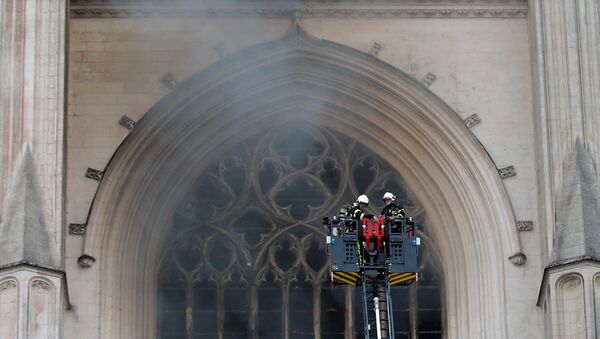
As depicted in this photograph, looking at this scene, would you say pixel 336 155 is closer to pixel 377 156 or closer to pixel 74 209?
pixel 377 156

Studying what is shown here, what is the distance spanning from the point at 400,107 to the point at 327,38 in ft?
4.38

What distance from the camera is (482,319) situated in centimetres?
3475

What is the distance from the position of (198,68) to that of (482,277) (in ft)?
15.2

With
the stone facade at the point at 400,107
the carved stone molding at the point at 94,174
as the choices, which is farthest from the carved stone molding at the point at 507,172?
the carved stone molding at the point at 94,174

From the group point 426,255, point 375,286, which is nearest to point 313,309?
point 426,255

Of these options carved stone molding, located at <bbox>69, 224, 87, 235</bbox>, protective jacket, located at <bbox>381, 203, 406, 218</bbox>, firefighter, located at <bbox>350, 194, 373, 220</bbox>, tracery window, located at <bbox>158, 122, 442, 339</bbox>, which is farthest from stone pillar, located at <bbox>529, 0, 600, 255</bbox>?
carved stone molding, located at <bbox>69, 224, 87, 235</bbox>

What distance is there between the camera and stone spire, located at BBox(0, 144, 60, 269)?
32.5 metres

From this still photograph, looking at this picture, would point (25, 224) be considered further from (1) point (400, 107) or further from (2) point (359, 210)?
(1) point (400, 107)

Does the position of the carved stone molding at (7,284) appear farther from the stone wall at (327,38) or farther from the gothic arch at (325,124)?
the stone wall at (327,38)

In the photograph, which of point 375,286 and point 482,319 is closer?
point 375,286

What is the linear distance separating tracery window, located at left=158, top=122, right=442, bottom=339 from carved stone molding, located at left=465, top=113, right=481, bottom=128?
127cm

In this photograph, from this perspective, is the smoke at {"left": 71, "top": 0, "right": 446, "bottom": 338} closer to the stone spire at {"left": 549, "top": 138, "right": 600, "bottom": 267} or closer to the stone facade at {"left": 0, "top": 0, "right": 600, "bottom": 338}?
the stone facade at {"left": 0, "top": 0, "right": 600, "bottom": 338}

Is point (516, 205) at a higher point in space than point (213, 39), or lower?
lower

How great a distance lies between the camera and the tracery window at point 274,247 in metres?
35.6
